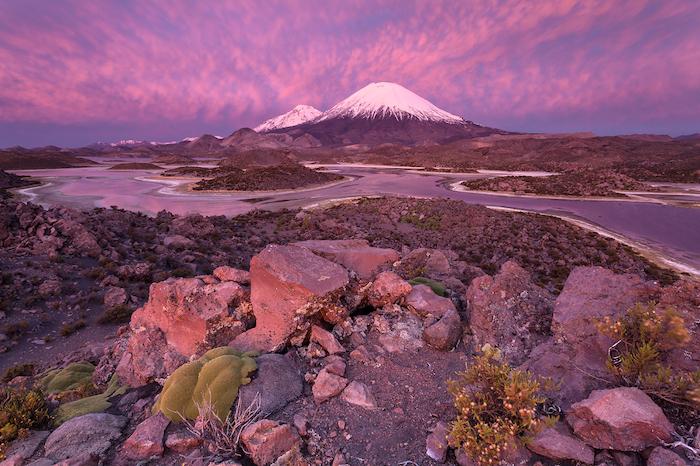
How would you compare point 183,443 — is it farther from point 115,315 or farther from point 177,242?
point 177,242

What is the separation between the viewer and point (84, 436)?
4.28 meters

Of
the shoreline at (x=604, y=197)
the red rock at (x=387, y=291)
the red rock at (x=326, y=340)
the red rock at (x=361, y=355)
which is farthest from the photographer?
the shoreline at (x=604, y=197)

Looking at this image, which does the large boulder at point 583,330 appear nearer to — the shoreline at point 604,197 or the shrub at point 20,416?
the shrub at point 20,416

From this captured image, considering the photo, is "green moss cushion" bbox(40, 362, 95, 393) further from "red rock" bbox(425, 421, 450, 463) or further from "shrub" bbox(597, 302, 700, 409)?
"shrub" bbox(597, 302, 700, 409)

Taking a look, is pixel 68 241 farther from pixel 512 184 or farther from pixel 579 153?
pixel 579 153

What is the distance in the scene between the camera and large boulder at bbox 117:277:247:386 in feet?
19.8

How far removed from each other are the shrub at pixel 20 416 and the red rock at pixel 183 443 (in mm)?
1998

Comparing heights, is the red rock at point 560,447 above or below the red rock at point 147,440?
above

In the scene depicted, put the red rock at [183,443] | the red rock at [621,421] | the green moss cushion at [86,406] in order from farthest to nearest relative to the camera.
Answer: the green moss cushion at [86,406] < the red rock at [183,443] < the red rock at [621,421]

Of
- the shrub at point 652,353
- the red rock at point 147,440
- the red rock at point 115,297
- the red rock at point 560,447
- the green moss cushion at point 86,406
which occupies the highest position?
the shrub at point 652,353

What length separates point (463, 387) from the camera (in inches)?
153

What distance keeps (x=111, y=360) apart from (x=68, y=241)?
12.4m

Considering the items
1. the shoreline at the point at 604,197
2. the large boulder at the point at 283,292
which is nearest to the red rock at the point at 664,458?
the large boulder at the point at 283,292

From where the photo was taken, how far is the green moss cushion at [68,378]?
21.7ft
